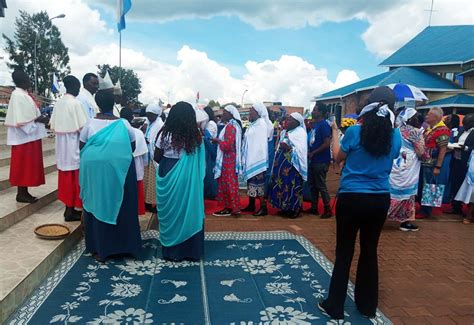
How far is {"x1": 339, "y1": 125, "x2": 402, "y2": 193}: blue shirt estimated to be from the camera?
284 centimetres

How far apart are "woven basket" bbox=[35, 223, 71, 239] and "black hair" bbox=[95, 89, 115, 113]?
1.42 metres

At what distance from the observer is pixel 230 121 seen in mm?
6098

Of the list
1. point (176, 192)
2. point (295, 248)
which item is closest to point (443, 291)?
Answer: point (295, 248)

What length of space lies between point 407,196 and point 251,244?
8.74ft

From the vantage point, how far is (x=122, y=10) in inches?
519

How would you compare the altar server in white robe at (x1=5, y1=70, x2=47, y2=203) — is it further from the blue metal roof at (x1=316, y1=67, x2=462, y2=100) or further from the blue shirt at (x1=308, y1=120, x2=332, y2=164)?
the blue metal roof at (x1=316, y1=67, x2=462, y2=100)

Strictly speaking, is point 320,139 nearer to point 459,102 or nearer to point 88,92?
point 88,92

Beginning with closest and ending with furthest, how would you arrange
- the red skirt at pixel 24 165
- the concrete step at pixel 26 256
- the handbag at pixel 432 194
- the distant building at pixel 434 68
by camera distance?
the concrete step at pixel 26 256
the red skirt at pixel 24 165
the handbag at pixel 432 194
the distant building at pixel 434 68

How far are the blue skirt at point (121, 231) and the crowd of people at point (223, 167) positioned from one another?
1cm

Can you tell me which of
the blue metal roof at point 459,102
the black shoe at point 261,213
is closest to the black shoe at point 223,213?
the black shoe at point 261,213

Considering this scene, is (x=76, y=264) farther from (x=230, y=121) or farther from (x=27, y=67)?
(x=27, y=67)

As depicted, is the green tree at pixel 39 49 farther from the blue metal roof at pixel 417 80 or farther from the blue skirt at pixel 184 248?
the blue skirt at pixel 184 248

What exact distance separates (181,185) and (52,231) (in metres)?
1.54

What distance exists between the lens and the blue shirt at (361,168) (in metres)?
2.84
